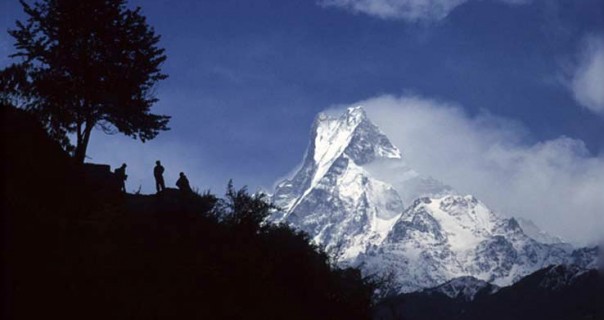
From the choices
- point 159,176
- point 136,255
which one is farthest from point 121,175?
point 136,255

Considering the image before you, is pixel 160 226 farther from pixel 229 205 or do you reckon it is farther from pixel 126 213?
pixel 229 205

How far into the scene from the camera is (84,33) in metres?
29.7

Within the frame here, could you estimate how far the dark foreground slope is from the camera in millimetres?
12477

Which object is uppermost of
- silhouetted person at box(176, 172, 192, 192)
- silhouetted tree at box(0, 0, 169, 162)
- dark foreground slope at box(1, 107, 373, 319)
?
silhouetted tree at box(0, 0, 169, 162)

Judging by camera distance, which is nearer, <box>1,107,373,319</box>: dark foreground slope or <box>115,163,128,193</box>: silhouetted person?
<box>1,107,373,319</box>: dark foreground slope

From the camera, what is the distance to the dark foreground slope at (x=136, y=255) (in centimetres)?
1248

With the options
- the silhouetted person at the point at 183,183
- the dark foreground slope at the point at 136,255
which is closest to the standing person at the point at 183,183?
the silhouetted person at the point at 183,183

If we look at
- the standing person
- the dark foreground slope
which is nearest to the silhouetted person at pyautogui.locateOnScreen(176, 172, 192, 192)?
the standing person

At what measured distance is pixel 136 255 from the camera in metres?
16.6

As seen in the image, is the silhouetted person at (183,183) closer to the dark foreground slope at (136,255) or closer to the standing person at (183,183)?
Result: the standing person at (183,183)

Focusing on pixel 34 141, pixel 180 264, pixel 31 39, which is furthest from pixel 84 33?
pixel 180 264

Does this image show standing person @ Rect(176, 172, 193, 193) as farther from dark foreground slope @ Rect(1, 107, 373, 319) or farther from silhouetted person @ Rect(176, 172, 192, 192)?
dark foreground slope @ Rect(1, 107, 373, 319)

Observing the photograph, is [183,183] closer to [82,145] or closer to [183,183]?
[183,183]

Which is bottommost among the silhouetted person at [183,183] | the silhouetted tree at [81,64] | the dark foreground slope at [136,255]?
the dark foreground slope at [136,255]
